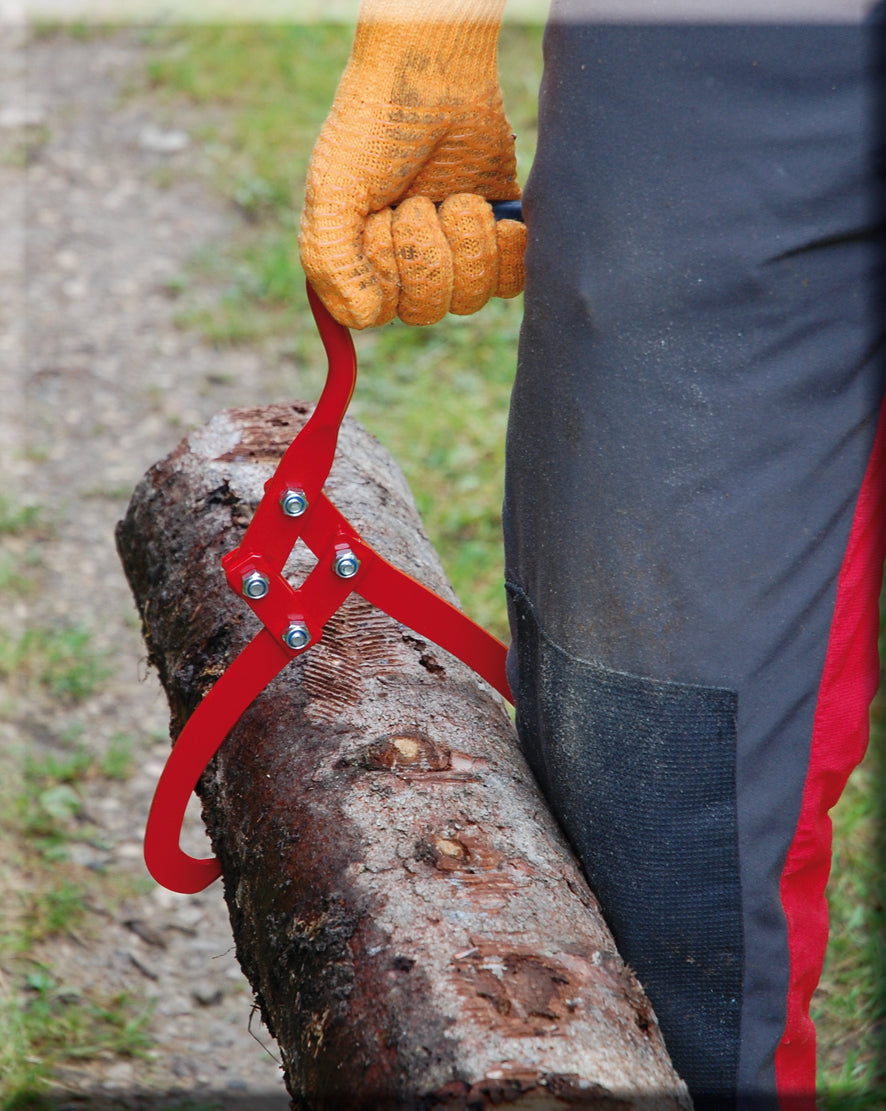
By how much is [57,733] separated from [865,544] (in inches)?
84.2

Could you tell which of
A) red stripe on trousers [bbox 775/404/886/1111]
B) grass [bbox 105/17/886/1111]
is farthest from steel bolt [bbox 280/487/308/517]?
grass [bbox 105/17/886/1111]

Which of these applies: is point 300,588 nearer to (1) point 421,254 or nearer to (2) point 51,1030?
(1) point 421,254

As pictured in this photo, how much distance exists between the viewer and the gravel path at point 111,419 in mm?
2299

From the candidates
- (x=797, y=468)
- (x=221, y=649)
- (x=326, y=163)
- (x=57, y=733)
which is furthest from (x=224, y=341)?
(x=797, y=468)

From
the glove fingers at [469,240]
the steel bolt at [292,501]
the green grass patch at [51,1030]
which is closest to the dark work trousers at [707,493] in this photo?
the glove fingers at [469,240]

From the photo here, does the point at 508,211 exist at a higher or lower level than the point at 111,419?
higher

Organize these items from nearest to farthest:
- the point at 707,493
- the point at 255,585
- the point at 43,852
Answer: the point at 707,493, the point at 255,585, the point at 43,852

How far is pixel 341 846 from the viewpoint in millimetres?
1389

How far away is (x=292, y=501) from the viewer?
1516 mm

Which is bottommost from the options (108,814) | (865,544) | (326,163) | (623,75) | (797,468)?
(108,814)

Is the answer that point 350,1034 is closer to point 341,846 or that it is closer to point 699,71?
point 341,846

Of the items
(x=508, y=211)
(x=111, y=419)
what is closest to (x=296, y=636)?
(x=508, y=211)

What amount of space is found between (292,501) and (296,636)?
172mm

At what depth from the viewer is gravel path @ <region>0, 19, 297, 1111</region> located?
7.54 feet
